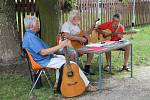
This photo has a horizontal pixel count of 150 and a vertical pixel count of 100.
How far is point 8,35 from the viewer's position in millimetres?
9047

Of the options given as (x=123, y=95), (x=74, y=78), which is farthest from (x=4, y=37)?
(x=123, y=95)

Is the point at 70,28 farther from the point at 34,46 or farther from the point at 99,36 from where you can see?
→ the point at 34,46

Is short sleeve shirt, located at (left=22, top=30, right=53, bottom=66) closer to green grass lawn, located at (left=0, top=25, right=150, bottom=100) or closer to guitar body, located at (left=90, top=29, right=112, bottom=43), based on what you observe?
green grass lawn, located at (left=0, top=25, right=150, bottom=100)

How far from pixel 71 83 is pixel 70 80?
5 cm

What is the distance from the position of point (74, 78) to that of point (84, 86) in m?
0.26

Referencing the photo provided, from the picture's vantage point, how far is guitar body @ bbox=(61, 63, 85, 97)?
22.6ft

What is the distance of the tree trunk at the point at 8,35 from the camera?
897cm

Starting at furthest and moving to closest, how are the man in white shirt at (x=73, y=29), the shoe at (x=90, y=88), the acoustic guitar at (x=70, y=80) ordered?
the man in white shirt at (x=73, y=29)
the shoe at (x=90, y=88)
the acoustic guitar at (x=70, y=80)

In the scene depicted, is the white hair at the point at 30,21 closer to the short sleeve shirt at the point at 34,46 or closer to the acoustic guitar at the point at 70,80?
the short sleeve shirt at the point at 34,46

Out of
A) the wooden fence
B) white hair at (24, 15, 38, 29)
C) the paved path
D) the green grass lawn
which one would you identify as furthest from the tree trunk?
the wooden fence

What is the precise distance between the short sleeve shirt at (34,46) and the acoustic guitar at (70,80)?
42 cm

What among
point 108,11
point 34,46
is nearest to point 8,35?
point 34,46

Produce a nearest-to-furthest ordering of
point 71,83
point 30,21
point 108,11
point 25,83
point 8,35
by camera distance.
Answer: point 71,83 → point 30,21 → point 25,83 → point 8,35 → point 108,11

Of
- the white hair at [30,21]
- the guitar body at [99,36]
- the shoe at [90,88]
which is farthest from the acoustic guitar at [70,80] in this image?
the guitar body at [99,36]
